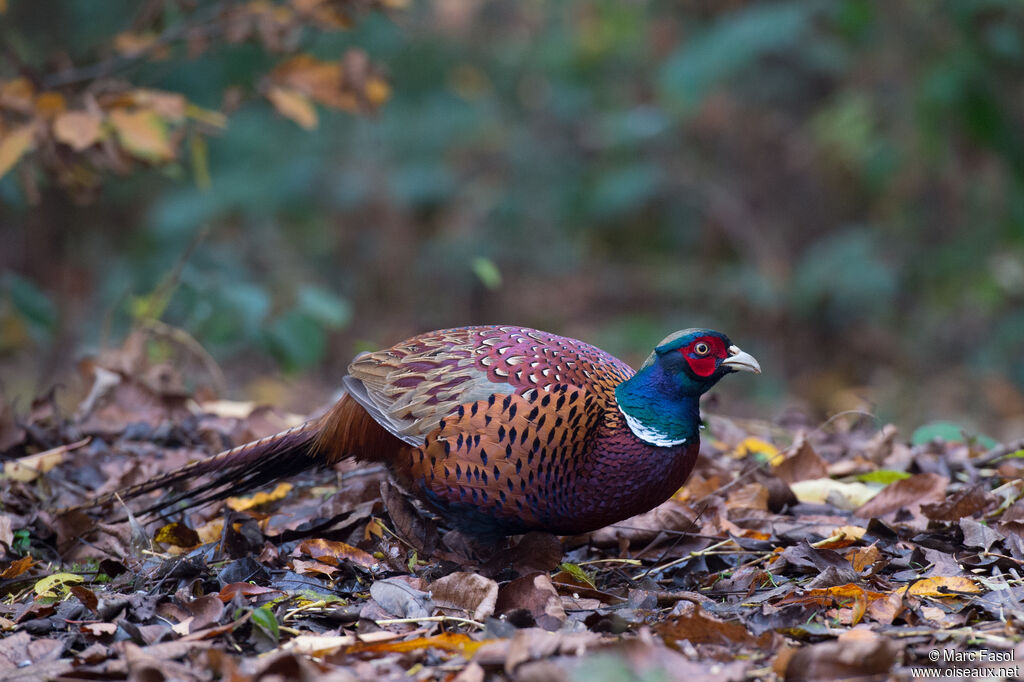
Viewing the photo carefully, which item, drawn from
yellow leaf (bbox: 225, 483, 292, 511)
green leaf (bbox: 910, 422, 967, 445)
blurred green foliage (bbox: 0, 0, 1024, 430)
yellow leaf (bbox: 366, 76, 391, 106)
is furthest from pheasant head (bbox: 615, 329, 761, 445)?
blurred green foliage (bbox: 0, 0, 1024, 430)

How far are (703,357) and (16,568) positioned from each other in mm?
2136

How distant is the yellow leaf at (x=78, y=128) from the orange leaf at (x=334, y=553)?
1.78m

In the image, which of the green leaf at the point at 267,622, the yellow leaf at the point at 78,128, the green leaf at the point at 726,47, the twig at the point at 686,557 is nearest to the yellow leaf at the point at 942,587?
the twig at the point at 686,557

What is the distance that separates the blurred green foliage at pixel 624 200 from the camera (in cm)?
715

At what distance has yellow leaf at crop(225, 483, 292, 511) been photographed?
3672mm

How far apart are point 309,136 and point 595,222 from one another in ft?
11.2

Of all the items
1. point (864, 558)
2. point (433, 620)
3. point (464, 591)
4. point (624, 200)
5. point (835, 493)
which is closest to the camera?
point (433, 620)

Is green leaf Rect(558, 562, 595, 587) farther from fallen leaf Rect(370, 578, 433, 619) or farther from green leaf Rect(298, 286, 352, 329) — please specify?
green leaf Rect(298, 286, 352, 329)

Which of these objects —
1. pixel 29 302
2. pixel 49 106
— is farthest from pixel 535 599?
pixel 29 302

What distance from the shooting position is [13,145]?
394 centimetres

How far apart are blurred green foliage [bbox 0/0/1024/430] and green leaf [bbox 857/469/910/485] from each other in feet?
8.43

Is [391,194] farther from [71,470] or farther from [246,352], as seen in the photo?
[71,470]

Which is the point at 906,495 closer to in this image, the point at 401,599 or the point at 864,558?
the point at 864,558

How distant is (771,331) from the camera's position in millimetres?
9656
